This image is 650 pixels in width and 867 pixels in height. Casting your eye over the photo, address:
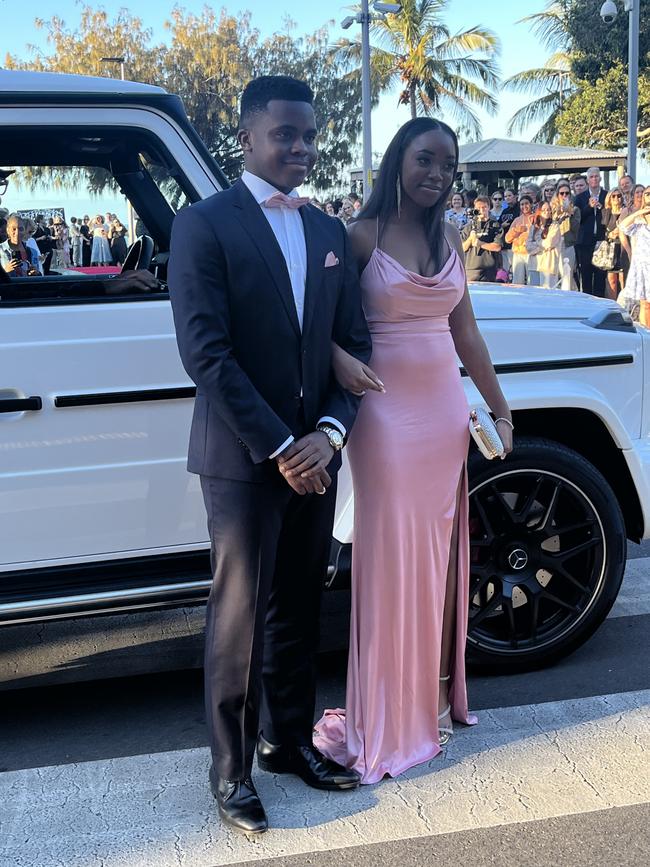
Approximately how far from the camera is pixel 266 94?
2.54 meters

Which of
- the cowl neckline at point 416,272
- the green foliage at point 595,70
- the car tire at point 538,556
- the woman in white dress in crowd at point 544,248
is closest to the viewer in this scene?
the cowl neckline at point 416,272

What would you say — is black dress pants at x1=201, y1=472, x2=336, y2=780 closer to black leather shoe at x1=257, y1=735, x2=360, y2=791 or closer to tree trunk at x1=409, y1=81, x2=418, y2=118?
black leather shoe at x1=257, y1=735, x2=360, y2=791

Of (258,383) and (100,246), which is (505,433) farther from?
(100,246)

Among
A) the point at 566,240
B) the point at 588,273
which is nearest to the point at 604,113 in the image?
the point at 588,273

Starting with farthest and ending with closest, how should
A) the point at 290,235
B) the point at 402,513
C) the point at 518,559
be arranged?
the point at 518,559
the point at 402,513
the point at 290,235

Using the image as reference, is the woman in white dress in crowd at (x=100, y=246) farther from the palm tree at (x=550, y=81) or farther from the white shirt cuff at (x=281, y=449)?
the palm tree at (x=550, y=81)

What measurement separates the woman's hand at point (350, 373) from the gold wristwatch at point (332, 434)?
15 cm

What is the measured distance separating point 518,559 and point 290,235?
1.58 m

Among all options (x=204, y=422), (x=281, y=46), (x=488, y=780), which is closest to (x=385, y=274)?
(x=204, y=422)

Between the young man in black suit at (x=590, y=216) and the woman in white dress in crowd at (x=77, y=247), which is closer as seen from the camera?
the woman in white dress in crowd at (x=77, y=247)

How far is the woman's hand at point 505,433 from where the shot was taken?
3.16 meters

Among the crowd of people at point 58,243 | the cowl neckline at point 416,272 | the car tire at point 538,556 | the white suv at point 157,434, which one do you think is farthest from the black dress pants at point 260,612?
the crowd of people at point 58,243

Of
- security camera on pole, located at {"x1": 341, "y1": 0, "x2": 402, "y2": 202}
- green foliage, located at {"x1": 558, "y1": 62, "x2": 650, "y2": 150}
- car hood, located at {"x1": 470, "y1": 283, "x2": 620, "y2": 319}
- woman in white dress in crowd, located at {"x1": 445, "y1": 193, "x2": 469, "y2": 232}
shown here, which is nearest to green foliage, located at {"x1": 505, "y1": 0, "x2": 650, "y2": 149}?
green foliage, located at {"x1": 558, "y1": 62, "x2": 650, "y2": 150}

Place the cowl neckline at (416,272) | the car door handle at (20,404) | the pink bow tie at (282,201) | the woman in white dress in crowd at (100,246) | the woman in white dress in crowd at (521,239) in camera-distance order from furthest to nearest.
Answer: the woman in white dress in crowd at (521,239), the woman in white dress in crowd at (100,246), the car door handle at (20,404), the cowl neckline at (416,272), the pink bow tie at (282,201)
